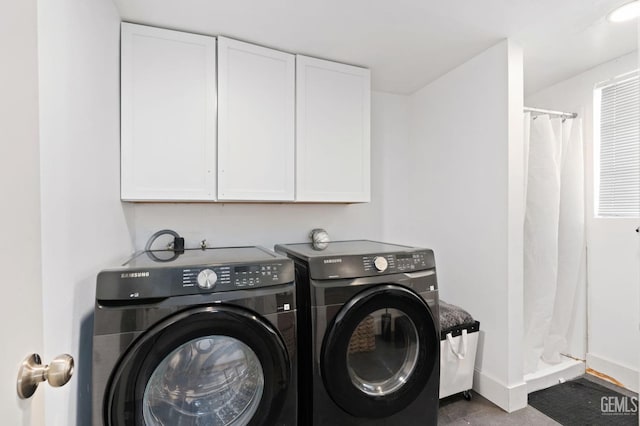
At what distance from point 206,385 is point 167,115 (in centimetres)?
140

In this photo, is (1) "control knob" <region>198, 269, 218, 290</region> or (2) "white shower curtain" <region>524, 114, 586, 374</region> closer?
(1) "control knob" <region>198, 269, 218, 290</region>

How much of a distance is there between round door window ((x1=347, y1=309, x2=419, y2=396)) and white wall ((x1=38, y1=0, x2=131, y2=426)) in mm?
1116

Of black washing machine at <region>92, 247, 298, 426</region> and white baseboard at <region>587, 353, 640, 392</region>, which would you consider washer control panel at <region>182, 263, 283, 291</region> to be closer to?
black washing machine at <region>92, 247, 298, 426</region>

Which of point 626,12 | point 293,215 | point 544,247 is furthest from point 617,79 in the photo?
point 293,215

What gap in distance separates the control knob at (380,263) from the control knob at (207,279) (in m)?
0.78

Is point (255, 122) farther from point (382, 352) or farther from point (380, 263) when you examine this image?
point (382, 352)

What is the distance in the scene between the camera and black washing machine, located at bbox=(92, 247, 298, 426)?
1.05m

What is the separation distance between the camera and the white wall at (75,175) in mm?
896

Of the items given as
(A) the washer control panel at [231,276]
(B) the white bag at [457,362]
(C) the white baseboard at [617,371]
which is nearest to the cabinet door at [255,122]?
(A) the washer control panel at [231,276]

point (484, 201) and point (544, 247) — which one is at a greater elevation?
point (484, 201)

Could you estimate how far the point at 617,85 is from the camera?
219 centimetres

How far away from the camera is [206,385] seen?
1.23 m

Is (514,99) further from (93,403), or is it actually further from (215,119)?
(93,403)

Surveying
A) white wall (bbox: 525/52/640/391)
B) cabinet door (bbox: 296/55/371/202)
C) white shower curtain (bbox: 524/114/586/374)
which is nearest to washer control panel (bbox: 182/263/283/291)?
cabinet door (bbox: 296/55/371/202)
